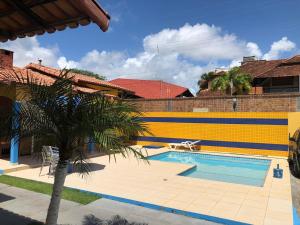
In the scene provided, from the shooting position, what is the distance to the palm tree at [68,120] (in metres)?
4.36

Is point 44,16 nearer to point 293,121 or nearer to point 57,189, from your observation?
point 57,189

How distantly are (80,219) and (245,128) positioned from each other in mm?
14673

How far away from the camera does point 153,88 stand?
41.8m

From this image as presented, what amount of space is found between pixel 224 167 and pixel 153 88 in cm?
2644

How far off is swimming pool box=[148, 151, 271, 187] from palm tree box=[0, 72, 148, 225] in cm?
871

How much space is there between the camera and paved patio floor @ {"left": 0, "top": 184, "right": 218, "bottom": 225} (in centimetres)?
662

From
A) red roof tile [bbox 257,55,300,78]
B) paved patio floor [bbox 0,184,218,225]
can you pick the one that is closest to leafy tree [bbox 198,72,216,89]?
red roof tile [bbox 257,55,300,78]

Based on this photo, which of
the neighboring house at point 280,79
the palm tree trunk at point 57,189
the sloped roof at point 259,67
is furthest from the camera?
the sloped roof at point 259,67

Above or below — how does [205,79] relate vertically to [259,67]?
below

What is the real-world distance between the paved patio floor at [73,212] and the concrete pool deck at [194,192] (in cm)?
68

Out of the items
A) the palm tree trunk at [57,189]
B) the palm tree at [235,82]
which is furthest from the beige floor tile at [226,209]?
the palm tree at [235,82]

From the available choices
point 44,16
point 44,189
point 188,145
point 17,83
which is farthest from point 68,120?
point 188,145

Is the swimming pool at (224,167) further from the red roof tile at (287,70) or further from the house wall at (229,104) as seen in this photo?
the red roof tile at (287,70)

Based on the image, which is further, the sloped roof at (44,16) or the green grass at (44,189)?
the green grass at (44,189)
